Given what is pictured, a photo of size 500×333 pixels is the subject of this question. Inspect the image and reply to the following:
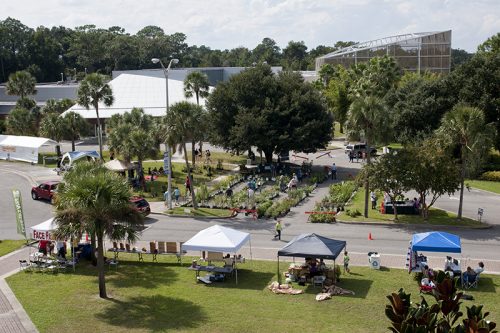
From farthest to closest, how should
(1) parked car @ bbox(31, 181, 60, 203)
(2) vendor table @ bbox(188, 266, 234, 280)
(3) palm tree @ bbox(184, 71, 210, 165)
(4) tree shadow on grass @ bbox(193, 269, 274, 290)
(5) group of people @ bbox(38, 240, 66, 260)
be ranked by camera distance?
(3) palm tree @ bbox(184, 71, 210, 165)
(1) parked car @ bbox(31, 181, 60, 203)
(5) group of people @ bbox(38, 240, 66, 260)
(2) vendor table @ bbox(188, 266, 234, 280)
(4) tree shadow on grass @ bbox(193, 269, 274, 290)

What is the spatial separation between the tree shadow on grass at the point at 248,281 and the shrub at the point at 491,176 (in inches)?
1198

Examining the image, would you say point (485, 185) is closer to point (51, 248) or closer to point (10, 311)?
point (51, 248)

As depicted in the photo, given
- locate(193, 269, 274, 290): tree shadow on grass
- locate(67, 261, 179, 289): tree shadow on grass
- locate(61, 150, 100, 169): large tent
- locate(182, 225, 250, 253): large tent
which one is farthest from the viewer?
locate(61, 150, 100, 169): large tent

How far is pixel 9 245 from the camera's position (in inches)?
1234

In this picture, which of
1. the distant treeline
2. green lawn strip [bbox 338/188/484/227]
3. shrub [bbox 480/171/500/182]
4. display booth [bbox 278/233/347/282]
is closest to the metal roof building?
the distant treeline

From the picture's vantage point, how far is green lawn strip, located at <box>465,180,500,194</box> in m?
45.7

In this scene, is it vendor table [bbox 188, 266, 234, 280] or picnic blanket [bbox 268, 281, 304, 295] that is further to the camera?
vendor table [bbox 188, 266, 234, 280]

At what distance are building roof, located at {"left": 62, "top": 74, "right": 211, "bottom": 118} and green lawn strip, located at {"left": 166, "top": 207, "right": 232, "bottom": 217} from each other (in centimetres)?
4038

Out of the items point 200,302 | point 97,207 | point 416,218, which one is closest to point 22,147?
point 416,218

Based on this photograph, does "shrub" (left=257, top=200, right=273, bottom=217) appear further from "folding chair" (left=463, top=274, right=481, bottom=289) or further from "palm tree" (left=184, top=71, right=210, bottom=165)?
"palm tree" (left=184, top=71, right=210, bottom=165)

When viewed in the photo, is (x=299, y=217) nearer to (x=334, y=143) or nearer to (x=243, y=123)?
(x=243, y=123)

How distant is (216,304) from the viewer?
22.3 meters

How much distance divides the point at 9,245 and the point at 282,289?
15.8 metres

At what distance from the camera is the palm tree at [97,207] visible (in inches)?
854
